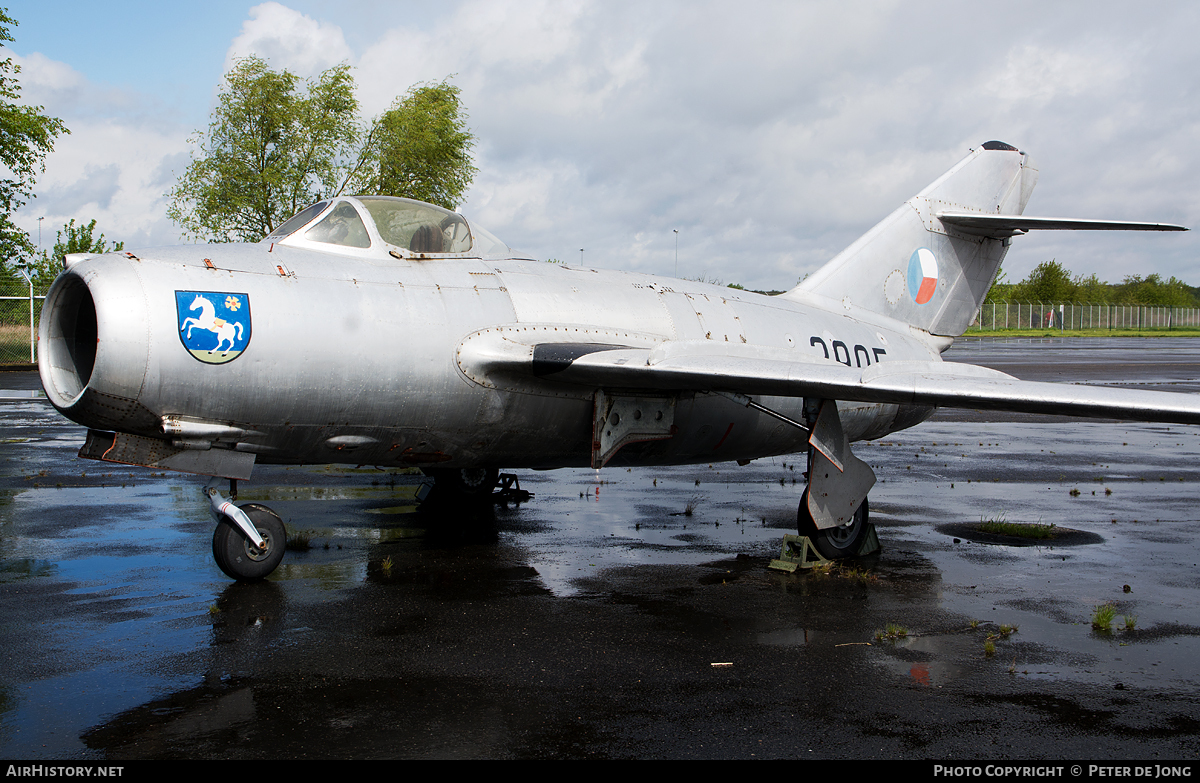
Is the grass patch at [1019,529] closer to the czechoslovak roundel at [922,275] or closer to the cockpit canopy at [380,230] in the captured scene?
the czechoslovak roundel at [922,275]

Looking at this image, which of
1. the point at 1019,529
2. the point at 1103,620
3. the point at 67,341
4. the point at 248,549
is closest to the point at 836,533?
the point at 1019,529

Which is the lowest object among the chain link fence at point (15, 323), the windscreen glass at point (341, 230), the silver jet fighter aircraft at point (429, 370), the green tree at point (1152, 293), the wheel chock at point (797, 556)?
the wheel chock at point (797, 556)

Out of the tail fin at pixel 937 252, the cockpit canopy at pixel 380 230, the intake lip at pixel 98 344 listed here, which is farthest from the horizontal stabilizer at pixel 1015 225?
the intake lip at pixel 98 344

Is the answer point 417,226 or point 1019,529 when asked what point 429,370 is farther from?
point 1019,529

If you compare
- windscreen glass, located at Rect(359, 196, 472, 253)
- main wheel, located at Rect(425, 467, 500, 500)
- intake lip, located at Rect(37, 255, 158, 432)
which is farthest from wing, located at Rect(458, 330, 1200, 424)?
main wheel, located at Rect(425, 467, 500, 500)

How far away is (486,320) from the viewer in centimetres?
793

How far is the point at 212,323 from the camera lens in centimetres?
673

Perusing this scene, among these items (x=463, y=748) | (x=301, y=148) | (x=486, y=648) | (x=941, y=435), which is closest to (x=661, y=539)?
(x=486, y=648)

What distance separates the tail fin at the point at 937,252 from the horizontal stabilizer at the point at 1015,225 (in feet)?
0.10

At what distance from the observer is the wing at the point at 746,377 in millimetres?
7312

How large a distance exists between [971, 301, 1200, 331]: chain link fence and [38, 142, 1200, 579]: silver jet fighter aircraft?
89394 mm

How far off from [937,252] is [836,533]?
4999mm

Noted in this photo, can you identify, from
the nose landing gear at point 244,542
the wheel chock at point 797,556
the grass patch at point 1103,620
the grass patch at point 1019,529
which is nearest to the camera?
the grass patch at point 1103,620

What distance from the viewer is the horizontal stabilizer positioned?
11.1m
